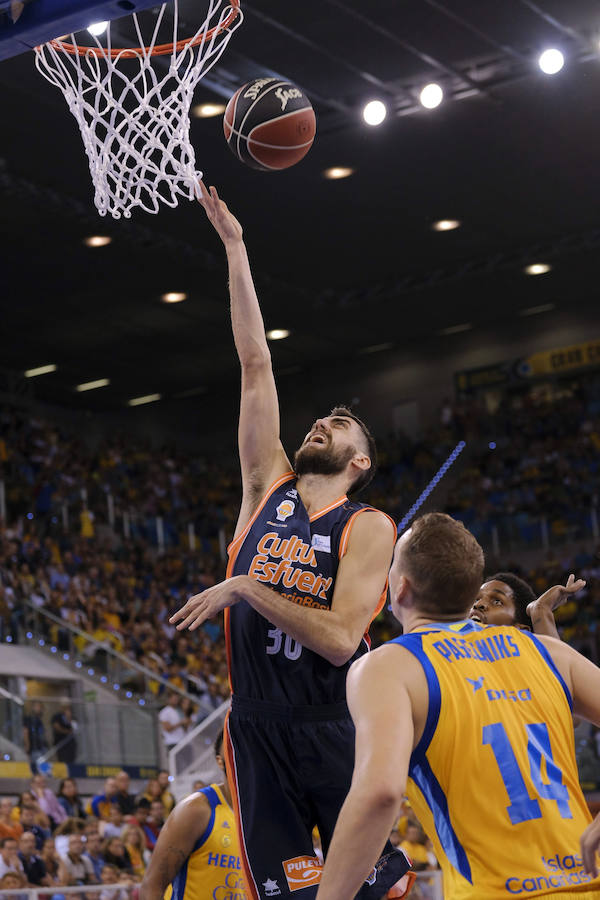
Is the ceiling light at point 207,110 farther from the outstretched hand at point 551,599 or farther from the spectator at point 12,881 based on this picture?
the outstretched hand at point 551,599

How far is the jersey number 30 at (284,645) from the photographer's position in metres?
4.42

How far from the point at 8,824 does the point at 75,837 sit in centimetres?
68

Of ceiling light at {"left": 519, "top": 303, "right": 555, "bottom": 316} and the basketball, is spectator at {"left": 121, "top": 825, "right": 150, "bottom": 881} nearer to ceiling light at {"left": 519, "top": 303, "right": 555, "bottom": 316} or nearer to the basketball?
the basketball

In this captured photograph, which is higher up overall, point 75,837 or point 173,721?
point 173,721

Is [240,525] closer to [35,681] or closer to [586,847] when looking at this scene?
[586,847]

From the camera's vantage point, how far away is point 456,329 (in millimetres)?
27359

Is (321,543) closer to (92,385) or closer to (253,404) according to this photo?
(253,404)

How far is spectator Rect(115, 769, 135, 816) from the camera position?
12944 millimetres

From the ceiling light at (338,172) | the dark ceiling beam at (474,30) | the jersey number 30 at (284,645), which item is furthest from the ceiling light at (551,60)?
the jersey number 30 at (284,645)

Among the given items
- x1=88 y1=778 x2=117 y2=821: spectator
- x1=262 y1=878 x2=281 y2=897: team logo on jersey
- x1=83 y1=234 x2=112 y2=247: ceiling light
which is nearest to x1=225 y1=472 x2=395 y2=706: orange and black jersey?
x1=262 y1=878 x2=281 y2=897: team logo on jersey

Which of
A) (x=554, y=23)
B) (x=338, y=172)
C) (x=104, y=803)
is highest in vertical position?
(x=554, y=23)

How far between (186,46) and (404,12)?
810 cm

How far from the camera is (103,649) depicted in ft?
59.7

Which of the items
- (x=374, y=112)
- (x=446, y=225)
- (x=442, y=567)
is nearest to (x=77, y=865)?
(x=442, y=567)
